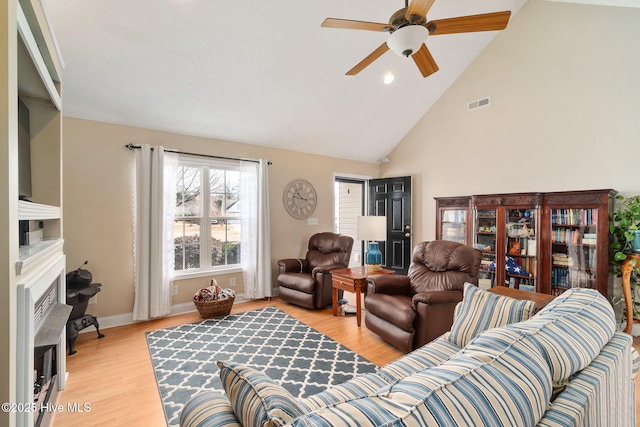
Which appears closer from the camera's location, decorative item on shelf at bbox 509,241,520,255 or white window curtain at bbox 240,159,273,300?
decorative item on shelf at bbox 509,241,520,255

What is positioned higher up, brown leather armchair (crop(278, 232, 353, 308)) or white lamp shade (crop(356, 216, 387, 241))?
white lamp shade (crop(356, 216, 387, 241))

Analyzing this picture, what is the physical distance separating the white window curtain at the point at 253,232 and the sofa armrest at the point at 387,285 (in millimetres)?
1807

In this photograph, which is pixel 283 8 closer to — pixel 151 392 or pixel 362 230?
pixel 362 230

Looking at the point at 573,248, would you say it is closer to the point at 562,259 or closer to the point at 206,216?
the point at 562,259

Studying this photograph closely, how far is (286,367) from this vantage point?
7.86ft

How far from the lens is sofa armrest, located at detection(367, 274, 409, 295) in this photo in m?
2.99

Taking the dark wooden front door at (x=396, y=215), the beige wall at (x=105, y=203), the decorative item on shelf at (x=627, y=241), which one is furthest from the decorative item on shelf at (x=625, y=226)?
the beige wall at (x=105, y=203)

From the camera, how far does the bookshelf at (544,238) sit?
10.1 feet

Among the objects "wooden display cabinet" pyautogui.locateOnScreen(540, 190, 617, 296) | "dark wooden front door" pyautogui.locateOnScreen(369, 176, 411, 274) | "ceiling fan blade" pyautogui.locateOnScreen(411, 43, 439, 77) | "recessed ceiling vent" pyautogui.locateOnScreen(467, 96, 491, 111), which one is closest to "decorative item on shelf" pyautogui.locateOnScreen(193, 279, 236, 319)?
"dark wooden front door" pyautogui.locateOnScreen(369, 176, 411, 274)

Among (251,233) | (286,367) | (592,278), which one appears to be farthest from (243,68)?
(592,278)

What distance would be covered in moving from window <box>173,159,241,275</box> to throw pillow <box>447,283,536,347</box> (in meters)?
3.22

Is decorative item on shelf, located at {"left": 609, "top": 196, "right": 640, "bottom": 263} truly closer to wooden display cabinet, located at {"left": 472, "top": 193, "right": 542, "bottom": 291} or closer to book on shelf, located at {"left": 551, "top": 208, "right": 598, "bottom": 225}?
book on shelf, located at {"left": 551, "top": 208, "right": 598, "bottom": 225}

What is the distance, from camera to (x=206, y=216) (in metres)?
3.99

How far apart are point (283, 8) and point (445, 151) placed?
3390mm
